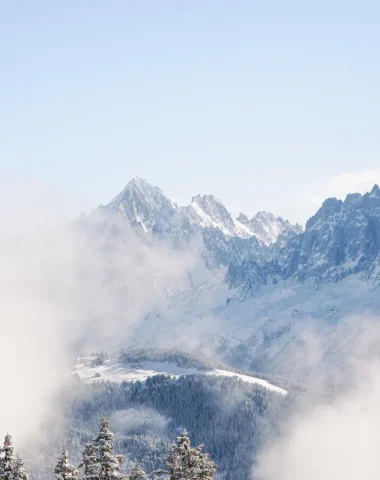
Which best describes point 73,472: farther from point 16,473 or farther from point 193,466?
point 193,466

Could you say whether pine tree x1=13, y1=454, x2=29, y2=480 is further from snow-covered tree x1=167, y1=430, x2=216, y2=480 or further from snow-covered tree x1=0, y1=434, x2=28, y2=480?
snow-covered tree x1=167, y1=430, x2=216, y2=480

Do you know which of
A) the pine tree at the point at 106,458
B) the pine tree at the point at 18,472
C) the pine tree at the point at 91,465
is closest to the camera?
the pine tree at the point at 106,458

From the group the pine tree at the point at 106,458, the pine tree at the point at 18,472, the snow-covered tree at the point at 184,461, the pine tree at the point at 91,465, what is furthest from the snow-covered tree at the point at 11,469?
the snow-covered tree at the point at 184,461

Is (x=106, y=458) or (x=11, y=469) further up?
(x=11, y=469)

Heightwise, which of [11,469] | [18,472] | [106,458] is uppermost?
[11,469]

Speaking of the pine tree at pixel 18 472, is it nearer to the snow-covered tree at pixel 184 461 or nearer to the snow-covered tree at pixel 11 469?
the snow-covered tree at pixel 11 469

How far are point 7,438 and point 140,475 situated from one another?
1108 cm

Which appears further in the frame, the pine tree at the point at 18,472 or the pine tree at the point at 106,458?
the pine tree at the point at 18,472

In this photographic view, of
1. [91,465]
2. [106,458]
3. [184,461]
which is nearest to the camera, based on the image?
[106,458]

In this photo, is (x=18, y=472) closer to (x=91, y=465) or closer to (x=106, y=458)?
(x=91, y=465)

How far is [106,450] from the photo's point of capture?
47.1m

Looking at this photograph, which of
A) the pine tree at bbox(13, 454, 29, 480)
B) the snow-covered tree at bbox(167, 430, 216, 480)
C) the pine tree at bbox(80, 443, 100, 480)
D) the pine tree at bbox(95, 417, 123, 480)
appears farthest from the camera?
the snow-covered tree at bbox(167, 430, 216, 480)

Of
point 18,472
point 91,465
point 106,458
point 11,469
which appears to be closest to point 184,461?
point 106,458

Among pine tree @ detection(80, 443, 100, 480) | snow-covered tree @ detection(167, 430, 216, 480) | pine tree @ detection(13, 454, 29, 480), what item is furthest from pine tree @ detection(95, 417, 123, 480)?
pine tree @ detection(13, 454, 29, 480)
